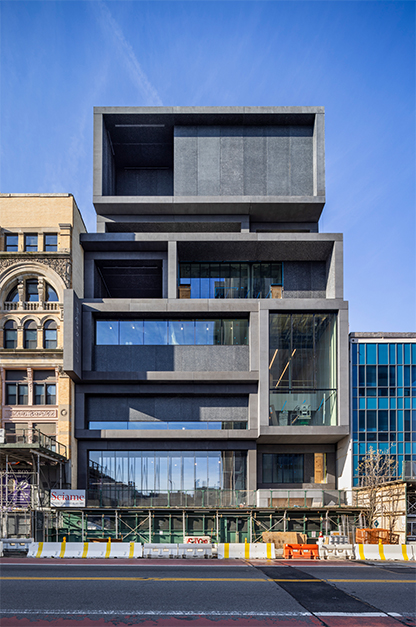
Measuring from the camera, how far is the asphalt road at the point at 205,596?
37.4 ft

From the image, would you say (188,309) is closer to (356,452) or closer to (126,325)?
(126,325)

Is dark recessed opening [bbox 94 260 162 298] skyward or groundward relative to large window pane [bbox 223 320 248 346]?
skyward

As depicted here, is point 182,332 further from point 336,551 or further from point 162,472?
point 336,551

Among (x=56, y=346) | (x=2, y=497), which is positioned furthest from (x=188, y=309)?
(x=2, y=497)

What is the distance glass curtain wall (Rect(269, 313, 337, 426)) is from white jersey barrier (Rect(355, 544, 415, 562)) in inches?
487

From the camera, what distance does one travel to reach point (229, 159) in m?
41.2

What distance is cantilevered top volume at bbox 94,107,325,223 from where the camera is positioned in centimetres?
4022

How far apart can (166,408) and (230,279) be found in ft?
37.4

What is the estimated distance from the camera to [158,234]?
39.0 metres

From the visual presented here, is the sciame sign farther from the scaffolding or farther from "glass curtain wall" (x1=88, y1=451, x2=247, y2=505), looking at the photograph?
"glass curtain wall" (x1=88, y1=451, x2=247, y2=505)

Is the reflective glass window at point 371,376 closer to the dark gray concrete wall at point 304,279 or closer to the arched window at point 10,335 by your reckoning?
the dark gray concrete wall at point 304,279

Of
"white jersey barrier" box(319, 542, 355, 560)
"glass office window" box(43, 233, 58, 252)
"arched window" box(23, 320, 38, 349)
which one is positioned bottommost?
"white jersey barrier" box(319, 542, 355, 560)

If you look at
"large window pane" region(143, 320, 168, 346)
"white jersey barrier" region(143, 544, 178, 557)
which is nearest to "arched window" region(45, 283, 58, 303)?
"large window pane" region(143, 320, 168, 346)

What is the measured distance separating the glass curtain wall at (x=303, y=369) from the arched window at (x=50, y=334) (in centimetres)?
1573
